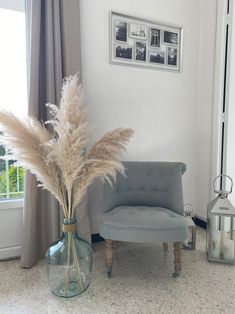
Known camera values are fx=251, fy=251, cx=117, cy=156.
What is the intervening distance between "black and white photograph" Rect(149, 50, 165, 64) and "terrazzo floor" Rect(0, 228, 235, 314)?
185cm

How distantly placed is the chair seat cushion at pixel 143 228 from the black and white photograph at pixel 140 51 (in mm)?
1522

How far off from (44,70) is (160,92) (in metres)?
1.18

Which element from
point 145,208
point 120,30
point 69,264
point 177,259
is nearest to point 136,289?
point 177,259

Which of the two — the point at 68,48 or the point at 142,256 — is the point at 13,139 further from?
the point at 142,256

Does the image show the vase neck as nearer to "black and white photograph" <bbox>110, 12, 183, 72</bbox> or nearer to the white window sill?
the white window sill

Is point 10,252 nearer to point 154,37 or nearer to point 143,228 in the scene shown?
point 143,228

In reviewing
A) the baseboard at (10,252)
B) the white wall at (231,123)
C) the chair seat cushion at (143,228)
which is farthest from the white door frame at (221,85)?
the baseboard at (10,252)

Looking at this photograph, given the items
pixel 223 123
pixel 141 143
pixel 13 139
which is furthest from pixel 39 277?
pixel 223 123

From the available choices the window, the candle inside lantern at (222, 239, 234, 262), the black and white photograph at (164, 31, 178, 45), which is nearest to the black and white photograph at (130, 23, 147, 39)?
the black and white photograph at (164, 31, 178, 45)

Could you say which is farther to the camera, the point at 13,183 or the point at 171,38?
the point at 171,38

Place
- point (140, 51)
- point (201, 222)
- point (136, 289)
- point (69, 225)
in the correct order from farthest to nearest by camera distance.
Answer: point (201, 222), point (140, 51), point (136, 289), point (69, 225)

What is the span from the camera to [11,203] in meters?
2.09

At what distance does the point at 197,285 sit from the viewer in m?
1.74

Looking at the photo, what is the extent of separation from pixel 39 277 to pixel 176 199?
1.22 metres
